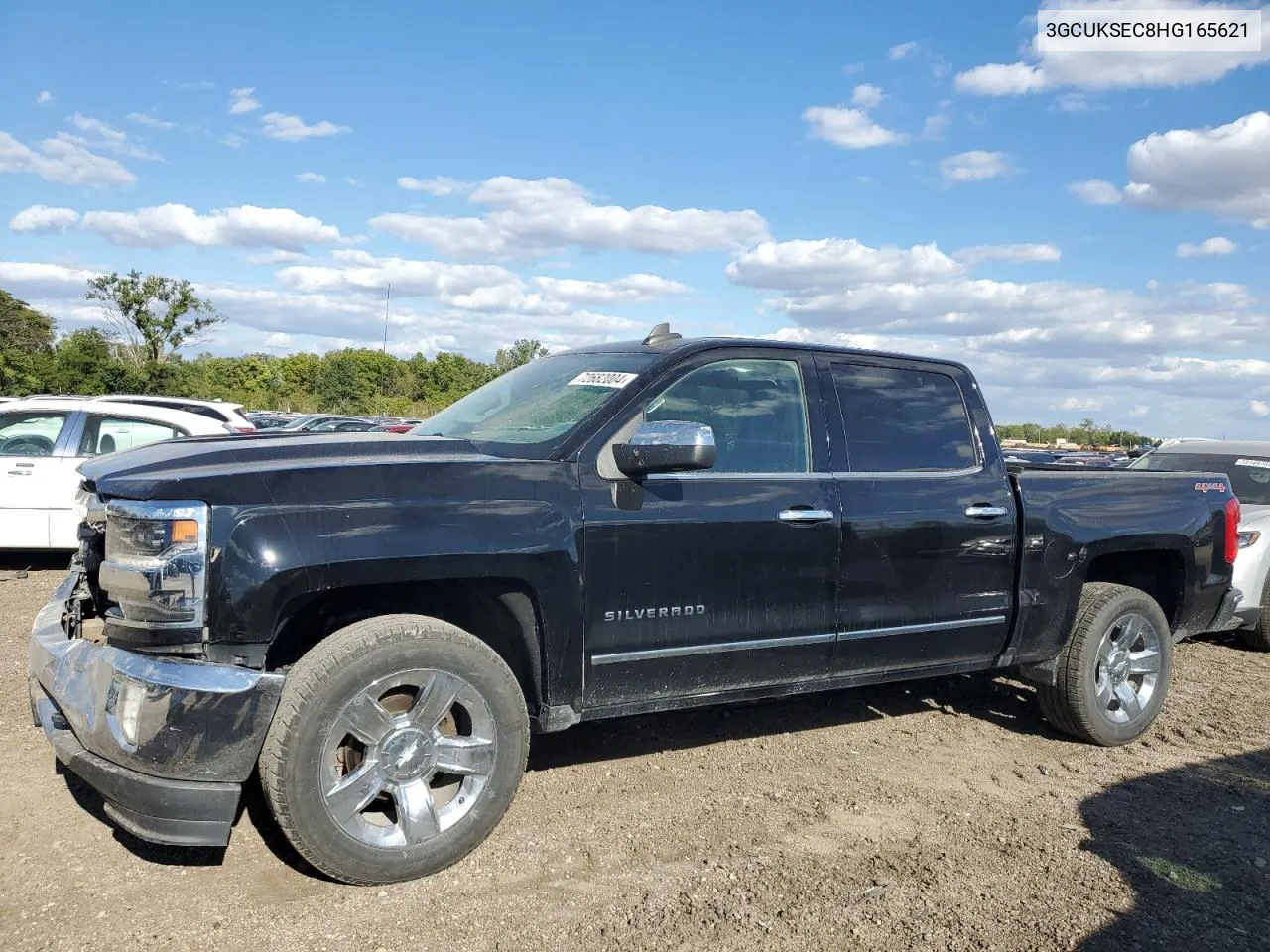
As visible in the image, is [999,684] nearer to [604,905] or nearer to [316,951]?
[604,905]

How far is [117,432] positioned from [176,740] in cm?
719

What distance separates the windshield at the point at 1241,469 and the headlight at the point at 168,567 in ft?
23.8

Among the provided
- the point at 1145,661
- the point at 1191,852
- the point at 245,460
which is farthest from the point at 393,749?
the point at 1145,661

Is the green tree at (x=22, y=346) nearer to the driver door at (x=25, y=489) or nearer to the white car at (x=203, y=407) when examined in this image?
the white car at (x=203, y=407)

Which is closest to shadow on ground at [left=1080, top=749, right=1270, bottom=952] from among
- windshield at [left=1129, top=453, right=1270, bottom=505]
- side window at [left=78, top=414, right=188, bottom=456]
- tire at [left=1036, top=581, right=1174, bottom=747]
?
tire at [left=1036, top=581, right=1174, bottom=747]

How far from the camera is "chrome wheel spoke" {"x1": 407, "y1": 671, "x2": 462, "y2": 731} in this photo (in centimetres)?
327

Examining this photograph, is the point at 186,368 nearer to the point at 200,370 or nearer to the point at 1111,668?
the point at 200,370

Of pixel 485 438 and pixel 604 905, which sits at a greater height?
pixel 485 438

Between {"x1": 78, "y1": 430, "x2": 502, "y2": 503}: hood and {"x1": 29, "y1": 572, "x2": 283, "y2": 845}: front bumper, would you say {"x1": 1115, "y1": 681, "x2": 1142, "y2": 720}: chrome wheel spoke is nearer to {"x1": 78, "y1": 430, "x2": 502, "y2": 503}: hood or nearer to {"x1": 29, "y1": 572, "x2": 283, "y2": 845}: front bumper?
{"x1": 78, "y1": 430, "x2": 502, "y2": 503}: hood

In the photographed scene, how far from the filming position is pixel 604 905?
325 centimetres

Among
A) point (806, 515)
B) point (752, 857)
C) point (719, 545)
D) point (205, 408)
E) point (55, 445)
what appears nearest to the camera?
point (752, 857)

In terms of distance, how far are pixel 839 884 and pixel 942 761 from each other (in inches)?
62.6

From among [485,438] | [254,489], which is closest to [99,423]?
[485,438]

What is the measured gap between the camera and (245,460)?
3336mm
